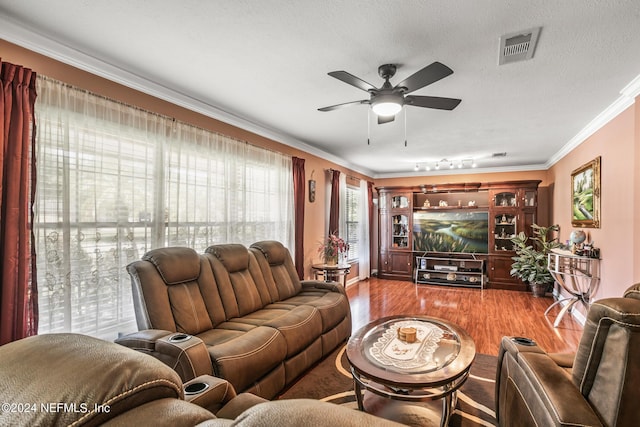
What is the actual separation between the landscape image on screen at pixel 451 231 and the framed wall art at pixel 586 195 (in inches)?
82.9

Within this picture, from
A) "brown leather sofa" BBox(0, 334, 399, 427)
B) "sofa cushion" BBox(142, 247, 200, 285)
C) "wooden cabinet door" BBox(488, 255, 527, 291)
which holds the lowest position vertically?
"wooden cabinet door" BBox(488, 255, 527, 291)

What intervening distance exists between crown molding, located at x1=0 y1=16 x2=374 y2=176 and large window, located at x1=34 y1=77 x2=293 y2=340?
0.20m

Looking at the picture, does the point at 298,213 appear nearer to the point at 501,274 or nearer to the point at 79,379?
the point at 79,379

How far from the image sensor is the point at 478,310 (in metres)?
4.86

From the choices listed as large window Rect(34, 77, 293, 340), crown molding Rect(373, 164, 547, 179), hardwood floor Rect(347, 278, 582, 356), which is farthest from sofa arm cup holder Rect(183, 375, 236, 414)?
crown molding Rect(373, 164, 547, 179)

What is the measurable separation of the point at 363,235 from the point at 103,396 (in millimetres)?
6678

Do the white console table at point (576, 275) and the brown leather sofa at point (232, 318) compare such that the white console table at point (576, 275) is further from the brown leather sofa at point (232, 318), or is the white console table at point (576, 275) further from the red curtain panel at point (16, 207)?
the red curtain panel at point (16, 207)

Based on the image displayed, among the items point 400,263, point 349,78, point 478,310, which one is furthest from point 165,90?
point 400,263

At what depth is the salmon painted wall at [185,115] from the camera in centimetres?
212

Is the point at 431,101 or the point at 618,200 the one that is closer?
the point at 431,101

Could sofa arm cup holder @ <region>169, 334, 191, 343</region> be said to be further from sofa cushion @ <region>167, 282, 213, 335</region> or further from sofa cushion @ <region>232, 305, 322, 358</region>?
sofa cushion @ <region>232, 305, 322, 358</region>

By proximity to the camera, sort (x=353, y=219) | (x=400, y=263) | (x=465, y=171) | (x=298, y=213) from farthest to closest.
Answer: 1. (x=400, y=263)
2. (x=465, y=171)
3. (x=353, y=219)
4. (x=298, y=213)

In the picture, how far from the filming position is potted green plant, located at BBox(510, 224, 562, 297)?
5.62m

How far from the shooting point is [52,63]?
221 centimetres
